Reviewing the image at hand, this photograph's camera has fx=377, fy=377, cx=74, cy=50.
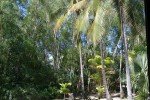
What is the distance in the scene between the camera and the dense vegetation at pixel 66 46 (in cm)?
1762

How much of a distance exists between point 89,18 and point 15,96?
1245 centimetres

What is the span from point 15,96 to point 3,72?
253 centimetres

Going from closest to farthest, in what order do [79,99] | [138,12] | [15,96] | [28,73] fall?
[138,12] < [15,96] < [28,73] < [79,99]

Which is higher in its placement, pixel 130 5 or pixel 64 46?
pixel 64 46

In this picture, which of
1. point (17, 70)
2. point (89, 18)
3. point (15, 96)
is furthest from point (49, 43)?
point (89, 18)

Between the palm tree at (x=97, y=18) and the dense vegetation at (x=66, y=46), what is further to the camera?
the dense vegetation at (x=66, y=46)

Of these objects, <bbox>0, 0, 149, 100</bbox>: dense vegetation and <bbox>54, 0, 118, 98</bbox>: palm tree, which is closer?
<bbox>54, 0, 118, 98</bbox>: palm tree

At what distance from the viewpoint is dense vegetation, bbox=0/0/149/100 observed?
17.6m

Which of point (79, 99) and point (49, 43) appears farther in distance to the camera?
point (49, 43)

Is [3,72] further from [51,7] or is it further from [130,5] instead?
[130,5]

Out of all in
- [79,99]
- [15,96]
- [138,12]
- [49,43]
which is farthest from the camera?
[49,43]

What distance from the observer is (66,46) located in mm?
46594

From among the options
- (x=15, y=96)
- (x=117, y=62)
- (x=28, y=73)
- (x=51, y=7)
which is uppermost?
(x=51, y=7)

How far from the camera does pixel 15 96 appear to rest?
95.6ft
